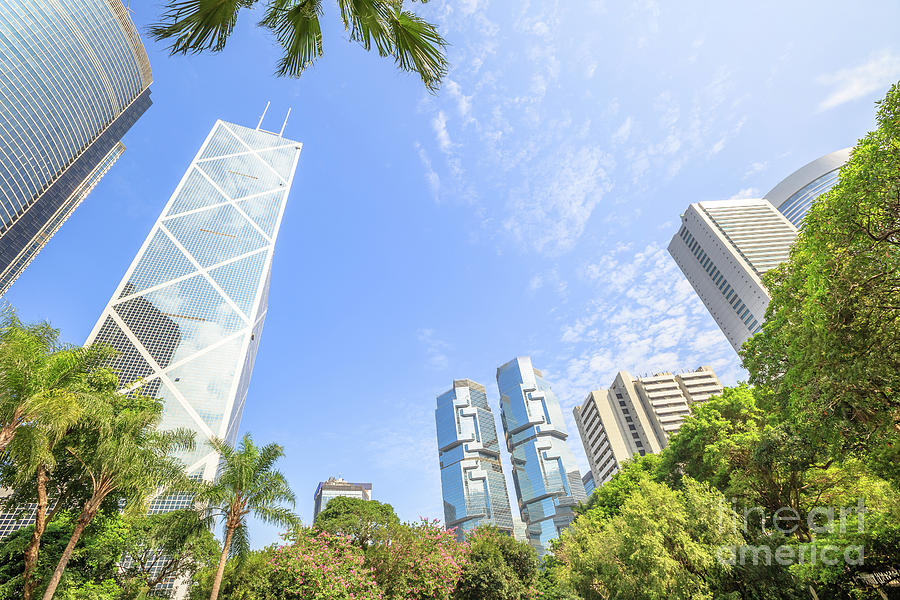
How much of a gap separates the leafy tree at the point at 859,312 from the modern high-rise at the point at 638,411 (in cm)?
7818

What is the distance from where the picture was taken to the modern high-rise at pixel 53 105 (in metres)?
48.2

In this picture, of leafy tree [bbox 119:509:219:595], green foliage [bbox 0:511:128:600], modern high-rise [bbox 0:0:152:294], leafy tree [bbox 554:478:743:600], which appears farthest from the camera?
modern high-rise [bbox 0:0:152:294]

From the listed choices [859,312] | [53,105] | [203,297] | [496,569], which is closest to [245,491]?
[496,569]

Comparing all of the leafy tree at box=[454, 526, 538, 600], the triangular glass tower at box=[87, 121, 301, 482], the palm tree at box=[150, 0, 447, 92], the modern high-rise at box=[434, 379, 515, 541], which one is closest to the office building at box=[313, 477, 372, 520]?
the modern high-rise at box=[434, 379, 515, 541]

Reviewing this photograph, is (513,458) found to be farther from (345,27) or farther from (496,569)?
(345,27)

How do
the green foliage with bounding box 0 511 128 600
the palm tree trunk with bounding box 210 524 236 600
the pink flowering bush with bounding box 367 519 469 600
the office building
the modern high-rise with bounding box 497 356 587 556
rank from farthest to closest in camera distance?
the office building → the modern high-rise with bounding box 497 356 587 556 → the pink flowering bush with bounding box 367 519 469 600 → the palm tree trunk with bounding box 210 524 236 600 → the green foliage with bounding box 0 511 128 600

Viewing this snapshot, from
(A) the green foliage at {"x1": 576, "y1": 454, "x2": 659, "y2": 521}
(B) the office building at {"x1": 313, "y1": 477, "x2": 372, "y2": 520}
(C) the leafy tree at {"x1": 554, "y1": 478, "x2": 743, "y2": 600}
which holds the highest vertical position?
(B) the office building at {"x1": 313, "y1": 477, "x2": 372, "y2": 520}

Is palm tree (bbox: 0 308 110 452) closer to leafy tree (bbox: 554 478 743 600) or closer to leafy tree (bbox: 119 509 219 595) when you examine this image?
leafy tree (bbox: 119 509 219 595)

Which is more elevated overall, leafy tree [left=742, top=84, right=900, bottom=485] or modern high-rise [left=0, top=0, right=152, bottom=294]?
modern high-rise [left=0, top=0, right=152, bottom=294]

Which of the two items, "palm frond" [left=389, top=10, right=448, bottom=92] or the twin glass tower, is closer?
"palm frond" [left=389, top=10, right=448, bottom=92]

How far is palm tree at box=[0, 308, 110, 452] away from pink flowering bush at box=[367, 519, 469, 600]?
14333 millimetres

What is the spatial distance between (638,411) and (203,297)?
8973 centimetres

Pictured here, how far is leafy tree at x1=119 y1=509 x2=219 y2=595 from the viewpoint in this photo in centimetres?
1473

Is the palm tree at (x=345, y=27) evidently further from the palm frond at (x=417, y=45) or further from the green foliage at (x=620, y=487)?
the green foliage at (x=620, y=487)
